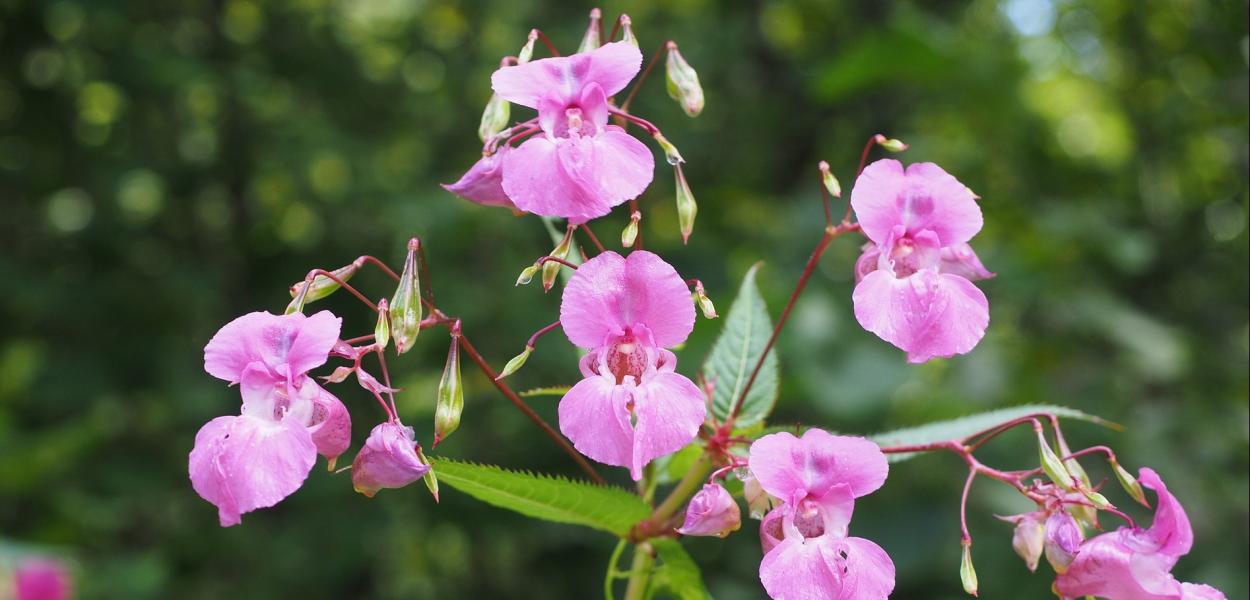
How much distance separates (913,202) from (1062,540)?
14.6 inches

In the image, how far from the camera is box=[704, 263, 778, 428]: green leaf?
1.37 m

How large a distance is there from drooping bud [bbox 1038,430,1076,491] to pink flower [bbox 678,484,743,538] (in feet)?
1.11

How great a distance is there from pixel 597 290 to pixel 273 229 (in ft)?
10.5

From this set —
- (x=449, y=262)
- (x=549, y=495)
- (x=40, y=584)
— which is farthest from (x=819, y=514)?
(x=449, y=262)

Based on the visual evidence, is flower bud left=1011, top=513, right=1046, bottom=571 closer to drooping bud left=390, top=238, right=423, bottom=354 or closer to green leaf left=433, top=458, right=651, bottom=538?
green leaf left=433, top=458, right=651, bottom=538

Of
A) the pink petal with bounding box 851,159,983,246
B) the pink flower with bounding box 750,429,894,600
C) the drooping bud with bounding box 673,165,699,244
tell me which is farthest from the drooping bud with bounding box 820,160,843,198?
the pink flower with bounding box 750,429,894,600

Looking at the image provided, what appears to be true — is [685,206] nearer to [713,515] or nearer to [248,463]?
[713,515]

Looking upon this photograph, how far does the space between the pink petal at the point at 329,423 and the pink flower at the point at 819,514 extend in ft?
1.27

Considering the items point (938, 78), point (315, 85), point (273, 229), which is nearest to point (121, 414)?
point (273, 229)

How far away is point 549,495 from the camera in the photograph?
1158mm

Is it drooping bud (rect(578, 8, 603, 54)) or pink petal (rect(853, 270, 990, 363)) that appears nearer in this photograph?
pink petal (rect(853, 270, 990, 363))

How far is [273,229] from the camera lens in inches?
155

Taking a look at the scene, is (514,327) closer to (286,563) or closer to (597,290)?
(286,563)

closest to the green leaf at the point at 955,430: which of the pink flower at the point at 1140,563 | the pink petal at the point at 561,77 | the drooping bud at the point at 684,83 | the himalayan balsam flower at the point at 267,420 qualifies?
the pink flower at the point at 1140,563
